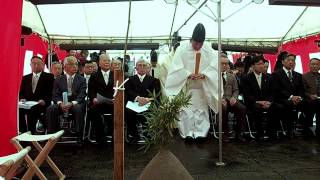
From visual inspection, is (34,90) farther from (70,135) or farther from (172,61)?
(172,61)

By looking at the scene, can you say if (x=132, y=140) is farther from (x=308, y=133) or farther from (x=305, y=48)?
(x=305, y=48)

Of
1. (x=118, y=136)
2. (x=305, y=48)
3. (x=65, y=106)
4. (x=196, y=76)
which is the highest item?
(x=305, y=48)

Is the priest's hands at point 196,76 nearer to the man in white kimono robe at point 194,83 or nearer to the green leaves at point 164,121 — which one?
the man in white kimono robe at point 194,83

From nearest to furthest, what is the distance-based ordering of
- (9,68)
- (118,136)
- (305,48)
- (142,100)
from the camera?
1. (118,136)
2. (9,68)
3. (142,100)
4. (305,48)

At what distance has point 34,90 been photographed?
631 centimetres

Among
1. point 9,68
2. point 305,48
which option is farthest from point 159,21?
point 9,68

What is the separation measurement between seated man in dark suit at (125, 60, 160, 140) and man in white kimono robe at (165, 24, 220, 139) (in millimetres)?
290

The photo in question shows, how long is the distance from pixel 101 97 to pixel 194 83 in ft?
4.90

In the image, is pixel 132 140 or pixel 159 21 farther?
pixel 159 21

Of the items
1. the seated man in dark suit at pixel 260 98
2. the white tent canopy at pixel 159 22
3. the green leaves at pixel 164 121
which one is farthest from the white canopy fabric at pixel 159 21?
the green leaves at pixel 164 121

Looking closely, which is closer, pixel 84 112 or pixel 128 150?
pixel 128 150

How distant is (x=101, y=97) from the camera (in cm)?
610

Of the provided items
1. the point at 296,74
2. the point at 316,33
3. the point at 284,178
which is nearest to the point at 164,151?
the point at 284,178

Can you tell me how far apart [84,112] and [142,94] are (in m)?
0.95
